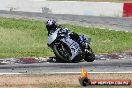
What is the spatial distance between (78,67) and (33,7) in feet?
93.6

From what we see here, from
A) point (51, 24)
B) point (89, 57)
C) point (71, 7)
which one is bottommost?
point (89, 57)

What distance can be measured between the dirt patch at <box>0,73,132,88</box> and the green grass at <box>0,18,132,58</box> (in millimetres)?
4382

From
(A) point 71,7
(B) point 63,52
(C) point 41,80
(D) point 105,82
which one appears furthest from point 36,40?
(A) point 71,7

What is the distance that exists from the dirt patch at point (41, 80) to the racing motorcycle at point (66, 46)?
6.72 feet

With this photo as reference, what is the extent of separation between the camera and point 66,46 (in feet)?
54.8

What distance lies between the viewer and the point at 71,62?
1678 centimetres

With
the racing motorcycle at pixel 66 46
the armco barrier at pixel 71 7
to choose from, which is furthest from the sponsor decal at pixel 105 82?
the armco barrier at pixel 71 7

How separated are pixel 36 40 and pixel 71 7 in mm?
18403

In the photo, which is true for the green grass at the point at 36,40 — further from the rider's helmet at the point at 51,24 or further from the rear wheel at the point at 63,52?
the rider's helmet at the point at 51,24

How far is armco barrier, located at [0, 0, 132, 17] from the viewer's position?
4043 cm

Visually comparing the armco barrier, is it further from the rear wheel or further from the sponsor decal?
the sponsor decal

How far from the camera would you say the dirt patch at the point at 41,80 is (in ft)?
43.6

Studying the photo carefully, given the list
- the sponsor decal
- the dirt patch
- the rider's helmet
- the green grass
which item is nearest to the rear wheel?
the rider's helmet

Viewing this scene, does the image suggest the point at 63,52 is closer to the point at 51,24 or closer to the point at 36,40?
the point at 51,24
